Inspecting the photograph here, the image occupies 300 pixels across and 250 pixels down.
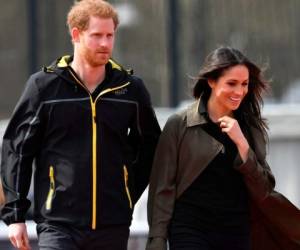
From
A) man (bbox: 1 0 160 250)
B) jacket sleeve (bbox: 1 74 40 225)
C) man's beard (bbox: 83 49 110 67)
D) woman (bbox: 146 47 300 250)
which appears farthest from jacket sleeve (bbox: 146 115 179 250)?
jacket sleeve (bbox: 1 74 40 225)

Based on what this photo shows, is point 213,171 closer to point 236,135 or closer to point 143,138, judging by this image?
point 236,135

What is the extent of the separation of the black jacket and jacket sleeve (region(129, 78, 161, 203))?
0.06 meters

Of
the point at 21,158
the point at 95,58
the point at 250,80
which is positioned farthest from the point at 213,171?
the point at 21,158

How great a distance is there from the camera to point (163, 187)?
18.7 ft

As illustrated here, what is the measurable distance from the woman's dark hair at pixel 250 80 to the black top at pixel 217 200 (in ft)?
0.84

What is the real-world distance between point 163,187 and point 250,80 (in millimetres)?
744

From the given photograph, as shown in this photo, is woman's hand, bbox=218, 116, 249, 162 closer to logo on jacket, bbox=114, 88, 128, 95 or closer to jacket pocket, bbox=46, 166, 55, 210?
logo on jacket, bbox=114, 88, 128, 95

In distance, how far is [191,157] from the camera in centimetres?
570

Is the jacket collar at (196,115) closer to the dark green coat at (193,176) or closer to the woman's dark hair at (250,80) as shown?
the dark green coat at (193,176)

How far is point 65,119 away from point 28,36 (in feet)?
20.0

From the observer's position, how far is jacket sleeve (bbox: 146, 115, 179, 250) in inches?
223

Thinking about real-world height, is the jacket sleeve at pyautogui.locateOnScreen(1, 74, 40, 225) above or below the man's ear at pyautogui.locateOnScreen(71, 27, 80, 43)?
below

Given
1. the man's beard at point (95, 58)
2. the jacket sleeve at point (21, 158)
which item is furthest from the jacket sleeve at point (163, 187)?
the jacket sleeve at point (21, 158)

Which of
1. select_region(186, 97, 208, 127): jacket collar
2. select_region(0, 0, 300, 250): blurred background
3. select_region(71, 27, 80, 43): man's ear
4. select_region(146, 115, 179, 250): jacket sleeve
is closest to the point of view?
select_region(71, 27, 80, 43): man's ear
